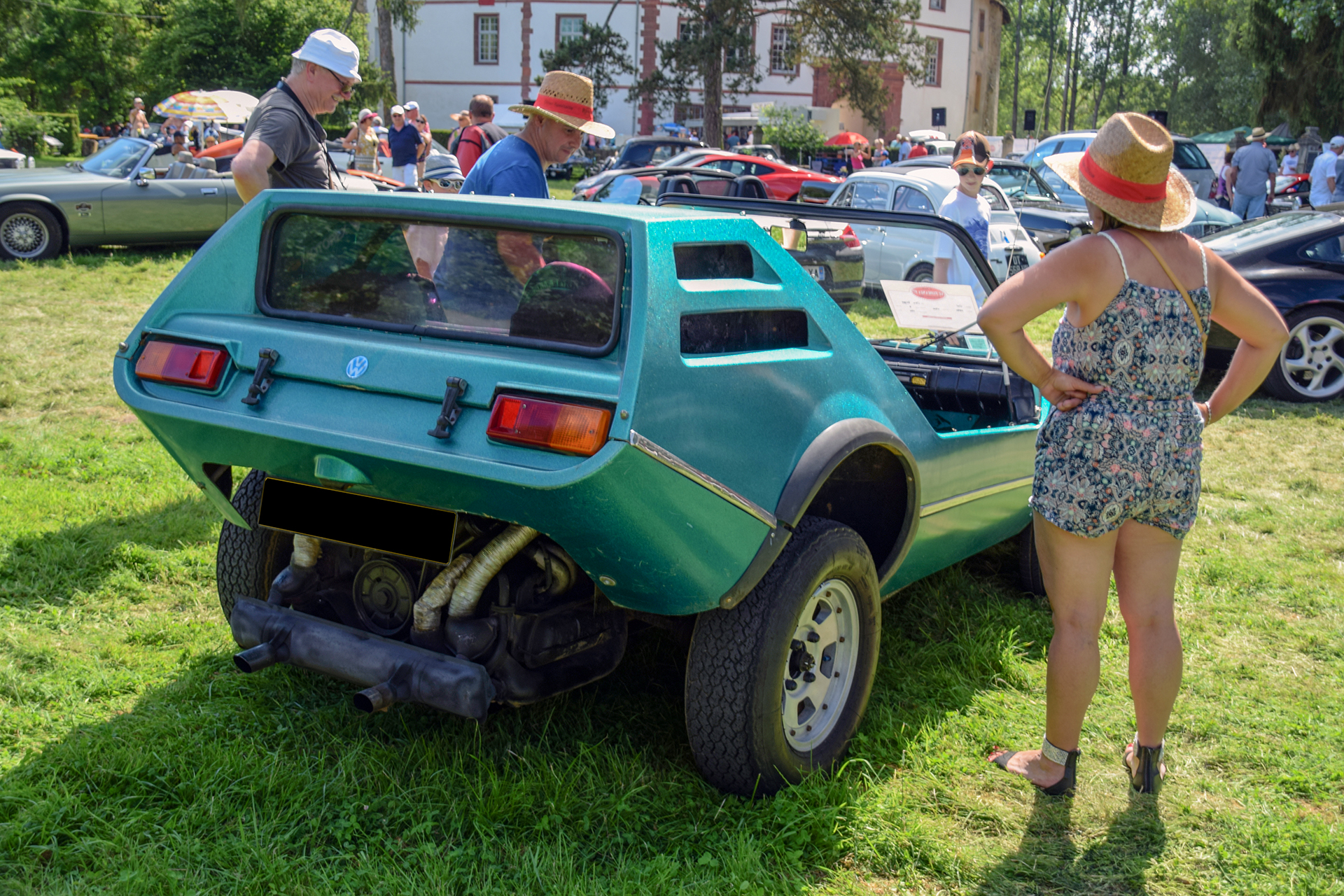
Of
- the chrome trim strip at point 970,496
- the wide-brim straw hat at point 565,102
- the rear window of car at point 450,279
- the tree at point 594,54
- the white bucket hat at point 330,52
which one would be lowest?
the chrome trim strip at point 970,496

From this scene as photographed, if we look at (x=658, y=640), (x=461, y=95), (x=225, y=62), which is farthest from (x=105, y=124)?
(x=658, y=640)

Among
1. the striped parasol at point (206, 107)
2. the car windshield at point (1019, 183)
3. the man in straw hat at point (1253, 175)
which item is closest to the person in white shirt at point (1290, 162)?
the man in straw hat at point (1253, 175)

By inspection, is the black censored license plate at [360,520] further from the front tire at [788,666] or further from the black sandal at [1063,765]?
the black sandal at [1063,765]

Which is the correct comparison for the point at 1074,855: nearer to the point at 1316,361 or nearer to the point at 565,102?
the point at 565,102

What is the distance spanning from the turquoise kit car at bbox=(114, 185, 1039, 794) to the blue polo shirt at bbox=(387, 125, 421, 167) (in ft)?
41.6

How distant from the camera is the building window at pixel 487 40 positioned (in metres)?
47.7

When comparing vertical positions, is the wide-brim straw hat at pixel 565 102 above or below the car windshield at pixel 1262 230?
above

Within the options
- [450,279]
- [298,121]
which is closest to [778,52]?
[298,121]

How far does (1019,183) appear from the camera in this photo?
47.6 ft

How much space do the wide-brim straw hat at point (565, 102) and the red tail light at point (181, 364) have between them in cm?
210

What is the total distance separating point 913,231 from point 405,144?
12.2 metres

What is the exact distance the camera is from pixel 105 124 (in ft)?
137

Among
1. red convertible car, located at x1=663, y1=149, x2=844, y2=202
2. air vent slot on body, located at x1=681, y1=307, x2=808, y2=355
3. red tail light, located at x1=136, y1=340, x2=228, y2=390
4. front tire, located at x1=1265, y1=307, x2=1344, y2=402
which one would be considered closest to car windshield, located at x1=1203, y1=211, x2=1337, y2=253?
front tire, located at x1=1265, y1=307, x2=1344, y2=402

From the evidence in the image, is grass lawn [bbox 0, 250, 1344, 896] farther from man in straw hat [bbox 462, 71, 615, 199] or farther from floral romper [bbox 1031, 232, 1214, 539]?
man in straw hat [bbox 462, 71, 615, 199]
